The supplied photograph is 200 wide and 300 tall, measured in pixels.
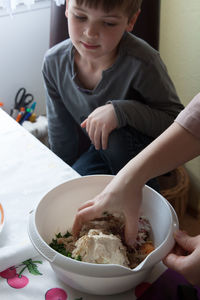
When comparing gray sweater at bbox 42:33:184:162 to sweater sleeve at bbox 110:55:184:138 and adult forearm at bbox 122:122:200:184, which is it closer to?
sweater sleeve at bbox 110:55:184:138

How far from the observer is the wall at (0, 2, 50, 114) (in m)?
1.54

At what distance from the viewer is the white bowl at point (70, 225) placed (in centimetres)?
48

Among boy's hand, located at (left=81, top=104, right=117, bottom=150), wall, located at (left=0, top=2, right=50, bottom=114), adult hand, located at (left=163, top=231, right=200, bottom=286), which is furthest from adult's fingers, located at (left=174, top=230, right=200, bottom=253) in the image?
wall, located at (left=0, top=2, right=50, bottom=114)

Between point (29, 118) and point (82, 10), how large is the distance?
31.7 inches

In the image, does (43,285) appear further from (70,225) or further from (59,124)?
(59,124)

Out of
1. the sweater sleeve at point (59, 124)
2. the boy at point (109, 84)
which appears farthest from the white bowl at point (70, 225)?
the sweater sleeve at point (59, 124)

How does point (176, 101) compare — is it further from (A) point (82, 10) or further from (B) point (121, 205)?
(B) point (121, 205)

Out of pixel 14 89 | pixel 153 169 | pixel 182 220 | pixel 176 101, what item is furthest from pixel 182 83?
pixel 153 169

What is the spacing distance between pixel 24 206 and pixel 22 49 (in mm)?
1059

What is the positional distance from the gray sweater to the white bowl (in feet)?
0.99

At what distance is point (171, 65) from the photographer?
1542mm

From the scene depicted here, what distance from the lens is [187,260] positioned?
538 millimetres

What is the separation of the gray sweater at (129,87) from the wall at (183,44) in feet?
1.40

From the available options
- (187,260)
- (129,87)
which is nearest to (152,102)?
(129,87)
